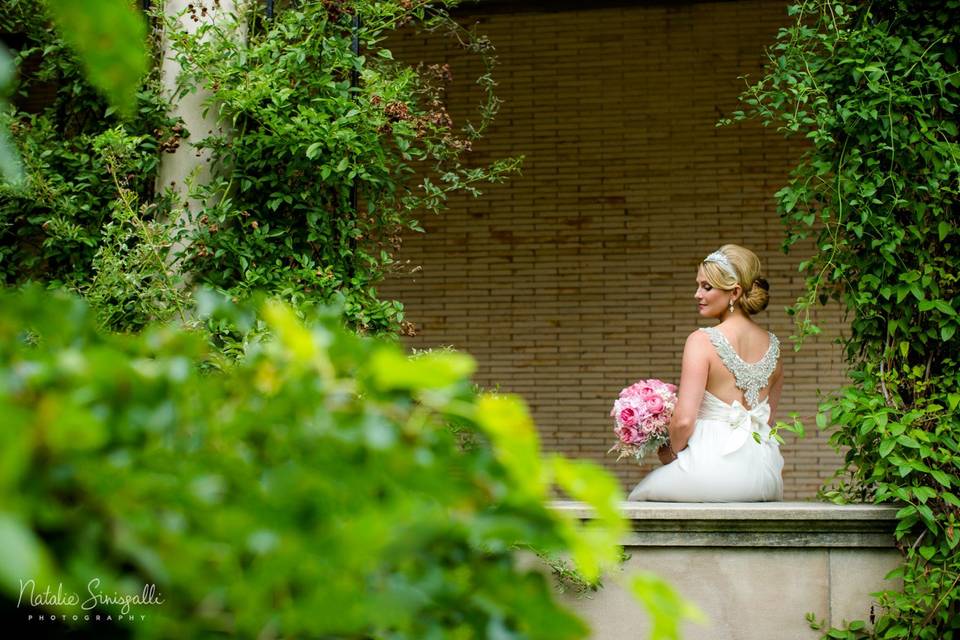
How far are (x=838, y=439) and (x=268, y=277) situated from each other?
111 inches

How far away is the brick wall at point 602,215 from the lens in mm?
11508

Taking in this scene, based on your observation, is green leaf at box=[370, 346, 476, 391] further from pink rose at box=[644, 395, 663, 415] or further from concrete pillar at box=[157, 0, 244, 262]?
pink rose at box=[644, 395, 663, 415]

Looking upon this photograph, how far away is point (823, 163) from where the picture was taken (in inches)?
191

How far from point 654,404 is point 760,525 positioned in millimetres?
1185

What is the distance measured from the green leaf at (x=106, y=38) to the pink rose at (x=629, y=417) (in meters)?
5.04

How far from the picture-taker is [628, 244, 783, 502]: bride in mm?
5449

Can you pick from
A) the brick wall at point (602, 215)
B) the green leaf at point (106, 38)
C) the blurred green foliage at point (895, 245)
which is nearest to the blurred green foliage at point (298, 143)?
the blurred green foliage at point (895, 245)

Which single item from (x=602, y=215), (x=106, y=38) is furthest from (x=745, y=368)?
(x=602, y=215)

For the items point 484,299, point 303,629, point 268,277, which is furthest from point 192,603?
point 484,299

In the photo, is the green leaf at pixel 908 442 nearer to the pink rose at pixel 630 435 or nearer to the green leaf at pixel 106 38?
the pink rose at pixel 630 435

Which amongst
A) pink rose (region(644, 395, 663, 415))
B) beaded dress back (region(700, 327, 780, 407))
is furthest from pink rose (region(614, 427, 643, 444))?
beaded dress back (region(700, 327, 780, 407))

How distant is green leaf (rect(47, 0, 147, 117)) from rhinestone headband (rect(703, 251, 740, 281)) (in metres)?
5.21

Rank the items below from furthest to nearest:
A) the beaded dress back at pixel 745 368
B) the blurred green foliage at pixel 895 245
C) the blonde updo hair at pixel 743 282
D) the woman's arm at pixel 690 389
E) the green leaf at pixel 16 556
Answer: the blonde updo hair at pixel 743 282, the beaded dress back at pixel 745 368, the woman's arm at pixel 690 389, the blurred green foliage at pixel 895 245, the green leaf at pixel 16 556

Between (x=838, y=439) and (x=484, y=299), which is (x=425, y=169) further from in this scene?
(x=838, y=439)
